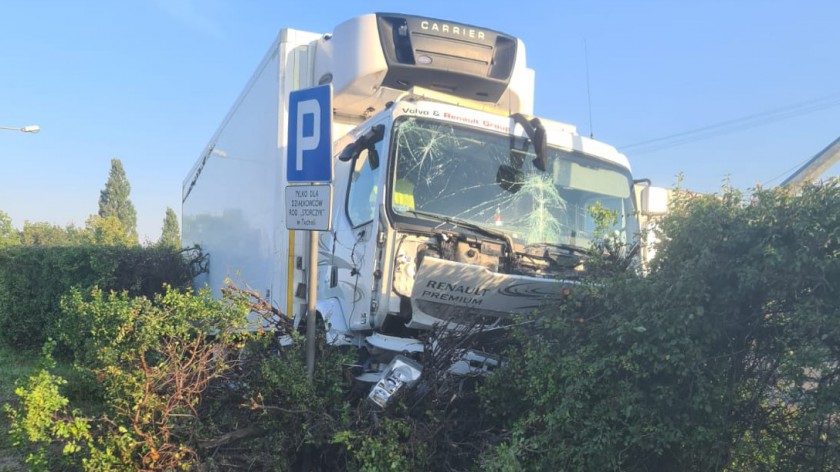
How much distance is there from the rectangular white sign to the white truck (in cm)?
33

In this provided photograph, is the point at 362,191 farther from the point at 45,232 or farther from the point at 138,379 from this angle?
the point at 45,232

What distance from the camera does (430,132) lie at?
4672 mm

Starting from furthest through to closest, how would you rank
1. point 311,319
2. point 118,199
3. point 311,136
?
point 118,199, point 311,136, point 311,319

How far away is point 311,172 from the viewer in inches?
160

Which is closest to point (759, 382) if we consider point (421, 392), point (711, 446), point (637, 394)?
point (711, 446)

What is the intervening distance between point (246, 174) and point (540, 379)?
511cm

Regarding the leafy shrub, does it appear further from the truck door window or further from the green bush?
the green bush

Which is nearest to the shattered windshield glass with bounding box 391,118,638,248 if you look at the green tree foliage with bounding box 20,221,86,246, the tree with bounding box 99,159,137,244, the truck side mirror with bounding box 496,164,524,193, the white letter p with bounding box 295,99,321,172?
the truck side mirror with bounding box 496,164,524,193

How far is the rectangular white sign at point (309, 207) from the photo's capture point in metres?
3.96

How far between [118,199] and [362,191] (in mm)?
58552

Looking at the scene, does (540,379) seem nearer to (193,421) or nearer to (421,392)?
(421,392)

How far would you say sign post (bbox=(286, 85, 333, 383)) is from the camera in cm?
396

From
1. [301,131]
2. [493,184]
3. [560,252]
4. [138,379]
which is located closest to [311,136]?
[301,131]

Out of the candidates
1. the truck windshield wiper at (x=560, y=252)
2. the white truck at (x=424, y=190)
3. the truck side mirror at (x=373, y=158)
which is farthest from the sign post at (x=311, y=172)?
the truck windshield wiper at (x=560, y=252)
